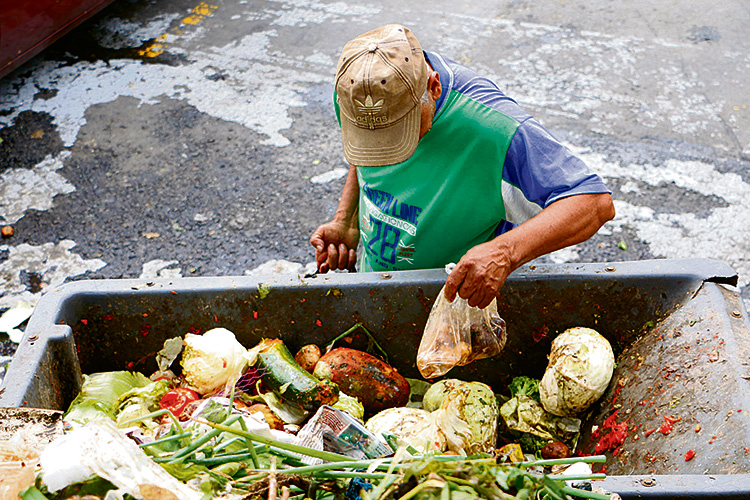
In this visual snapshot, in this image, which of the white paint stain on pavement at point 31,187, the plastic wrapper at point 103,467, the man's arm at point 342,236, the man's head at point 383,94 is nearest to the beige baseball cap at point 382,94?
the man's head at point 383,94

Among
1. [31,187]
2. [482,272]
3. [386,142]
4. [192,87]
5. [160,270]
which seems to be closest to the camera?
[482,272]

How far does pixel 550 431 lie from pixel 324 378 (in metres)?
0.87

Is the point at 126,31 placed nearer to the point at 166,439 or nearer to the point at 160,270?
the point at 160,270

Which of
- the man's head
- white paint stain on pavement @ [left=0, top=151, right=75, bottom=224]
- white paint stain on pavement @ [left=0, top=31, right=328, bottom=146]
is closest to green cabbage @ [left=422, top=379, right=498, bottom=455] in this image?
the man's head

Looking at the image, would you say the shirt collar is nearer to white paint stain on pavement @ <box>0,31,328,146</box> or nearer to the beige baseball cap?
the beige baseball cap

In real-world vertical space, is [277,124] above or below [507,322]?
below

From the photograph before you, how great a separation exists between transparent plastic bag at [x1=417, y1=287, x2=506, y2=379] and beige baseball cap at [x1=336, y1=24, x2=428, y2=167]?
539mm

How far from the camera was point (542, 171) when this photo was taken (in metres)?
1.97

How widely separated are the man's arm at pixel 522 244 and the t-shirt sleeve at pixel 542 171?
4 cm

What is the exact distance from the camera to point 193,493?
1.36m

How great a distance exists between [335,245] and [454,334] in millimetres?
868

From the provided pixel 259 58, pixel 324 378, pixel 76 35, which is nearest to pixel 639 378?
pixel 324 378

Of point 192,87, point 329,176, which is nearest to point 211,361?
point 329,176

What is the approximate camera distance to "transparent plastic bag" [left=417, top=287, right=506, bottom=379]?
6.90ft
